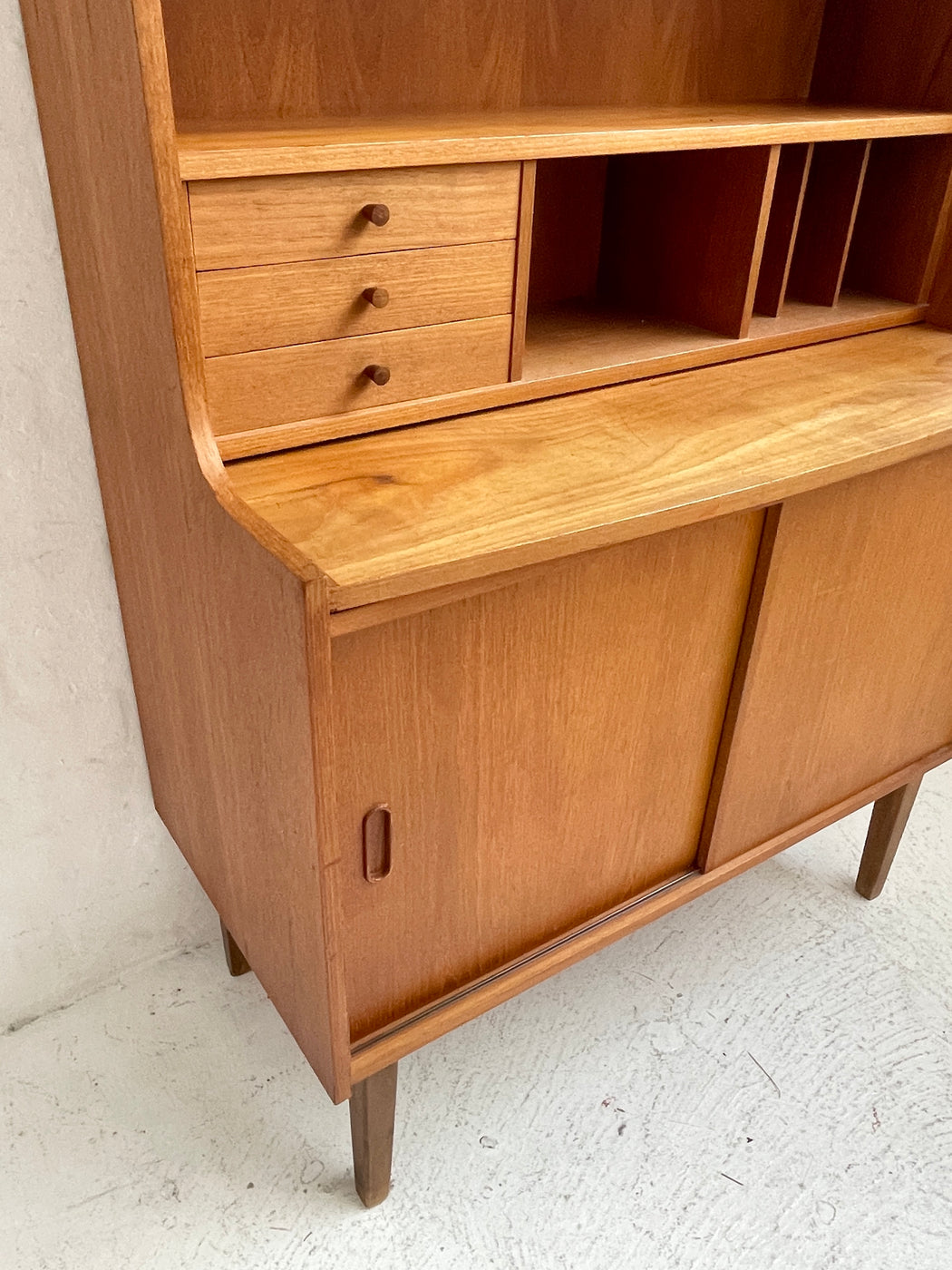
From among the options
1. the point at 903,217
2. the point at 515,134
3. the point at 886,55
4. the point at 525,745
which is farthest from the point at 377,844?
the point at 886,55

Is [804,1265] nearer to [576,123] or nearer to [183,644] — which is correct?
[183,644]

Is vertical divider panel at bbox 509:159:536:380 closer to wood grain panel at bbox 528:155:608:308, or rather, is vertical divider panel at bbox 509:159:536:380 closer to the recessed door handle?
wood grain panel at bbox 528:155:608:308

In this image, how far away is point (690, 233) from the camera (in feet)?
4.08

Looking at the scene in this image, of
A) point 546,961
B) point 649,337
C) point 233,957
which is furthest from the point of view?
point 233,957

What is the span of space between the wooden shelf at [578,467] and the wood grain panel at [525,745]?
0.07 meters

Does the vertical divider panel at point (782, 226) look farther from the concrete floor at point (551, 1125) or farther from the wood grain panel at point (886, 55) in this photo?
the concrete floor at point (551, 1125)

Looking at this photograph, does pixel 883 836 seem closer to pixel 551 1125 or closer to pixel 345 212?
pixel 551 1125

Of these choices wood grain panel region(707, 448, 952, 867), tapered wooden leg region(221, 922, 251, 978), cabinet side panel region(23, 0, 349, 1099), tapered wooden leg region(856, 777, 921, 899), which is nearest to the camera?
cabinet side panel region(23, 0, 349, 1099)

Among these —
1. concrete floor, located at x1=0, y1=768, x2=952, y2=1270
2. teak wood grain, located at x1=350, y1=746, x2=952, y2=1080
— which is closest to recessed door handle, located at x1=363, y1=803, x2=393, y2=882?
teak wood grain, located at x1=350, y1=746, x2=952, y2=1080

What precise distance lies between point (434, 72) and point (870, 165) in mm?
637

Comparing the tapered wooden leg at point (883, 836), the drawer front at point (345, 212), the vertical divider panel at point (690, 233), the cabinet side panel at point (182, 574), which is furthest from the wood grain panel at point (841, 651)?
the cabinet side panel at point (182, 574)

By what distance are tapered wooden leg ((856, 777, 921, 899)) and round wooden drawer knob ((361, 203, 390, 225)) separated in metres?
1.14

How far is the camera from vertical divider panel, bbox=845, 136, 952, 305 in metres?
1.36

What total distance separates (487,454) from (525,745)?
276mm
